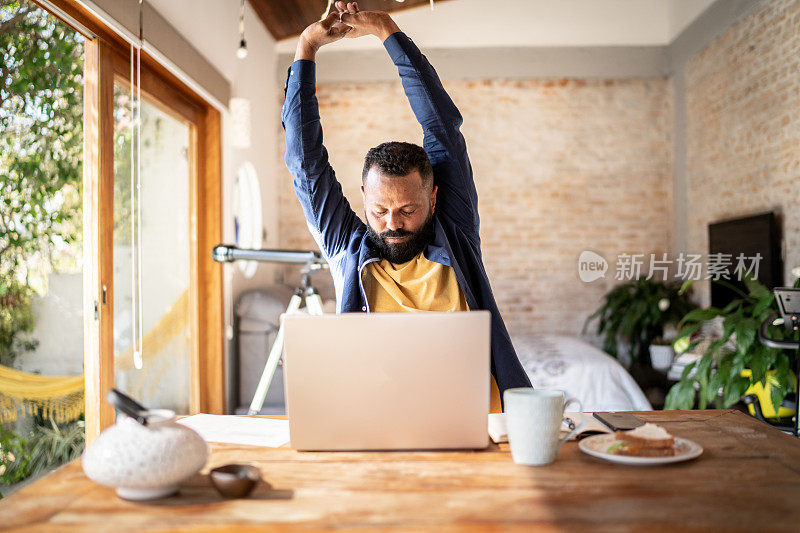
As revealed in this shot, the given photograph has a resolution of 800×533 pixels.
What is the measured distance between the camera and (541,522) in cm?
89

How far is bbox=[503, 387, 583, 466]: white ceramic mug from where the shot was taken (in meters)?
1.11

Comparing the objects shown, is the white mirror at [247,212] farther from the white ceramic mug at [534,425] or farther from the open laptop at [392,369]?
the white ceramic mug at [534,425]

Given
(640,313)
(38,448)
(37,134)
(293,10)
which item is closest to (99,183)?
(37,134)

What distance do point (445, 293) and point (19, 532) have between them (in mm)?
1199

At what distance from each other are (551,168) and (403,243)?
4.30m

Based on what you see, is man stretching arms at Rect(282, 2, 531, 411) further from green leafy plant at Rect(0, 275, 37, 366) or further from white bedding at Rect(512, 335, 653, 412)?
white bedding at Rect(512, 335, 653, 412)

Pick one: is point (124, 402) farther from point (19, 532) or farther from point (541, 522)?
point (541, 522)

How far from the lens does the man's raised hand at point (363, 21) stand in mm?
1771

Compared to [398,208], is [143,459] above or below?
below

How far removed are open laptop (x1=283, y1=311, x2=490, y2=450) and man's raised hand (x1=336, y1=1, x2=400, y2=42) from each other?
971 millimetres

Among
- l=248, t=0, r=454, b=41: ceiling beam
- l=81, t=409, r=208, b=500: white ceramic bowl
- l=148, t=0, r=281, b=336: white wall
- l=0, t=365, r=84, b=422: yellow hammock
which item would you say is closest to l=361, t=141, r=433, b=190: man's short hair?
l=81, t=409, r=208, b=500: white ceramic bowl

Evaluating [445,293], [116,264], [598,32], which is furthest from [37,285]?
[598,32]
